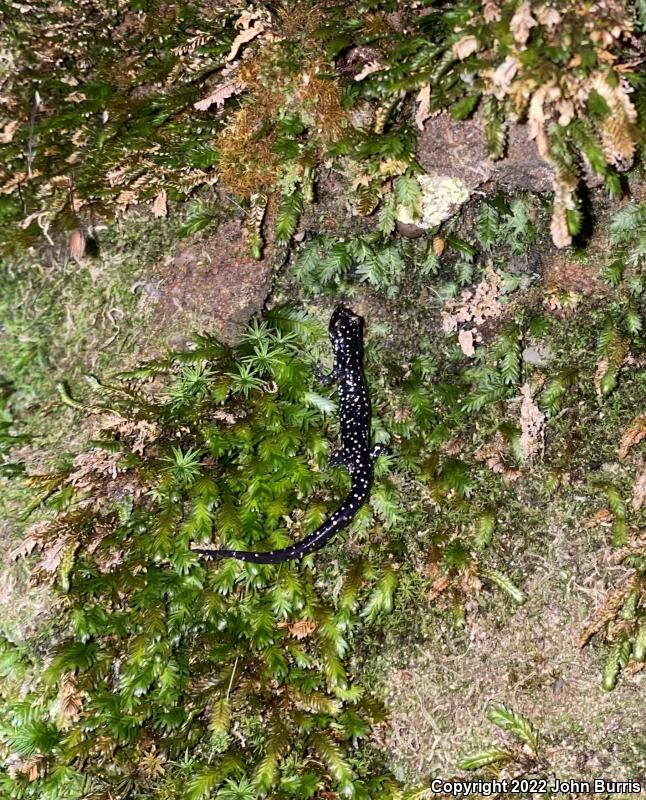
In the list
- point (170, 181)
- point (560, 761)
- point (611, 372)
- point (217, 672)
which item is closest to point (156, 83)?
point (170, 181)

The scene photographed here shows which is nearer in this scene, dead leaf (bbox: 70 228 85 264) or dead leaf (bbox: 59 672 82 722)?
dead leaf (bbox: 59 672 82 722)

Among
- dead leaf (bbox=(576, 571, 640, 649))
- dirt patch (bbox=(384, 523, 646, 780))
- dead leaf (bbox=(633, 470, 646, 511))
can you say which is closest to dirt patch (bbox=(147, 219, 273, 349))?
dirt patch (bbox=(384, 523, 646, 780))

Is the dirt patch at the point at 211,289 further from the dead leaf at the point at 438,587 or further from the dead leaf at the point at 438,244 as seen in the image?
the dead leaf at the point at 438,587

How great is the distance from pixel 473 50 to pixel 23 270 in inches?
105

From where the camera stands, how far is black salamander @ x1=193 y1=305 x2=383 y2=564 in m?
3.01

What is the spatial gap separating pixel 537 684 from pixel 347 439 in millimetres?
1436

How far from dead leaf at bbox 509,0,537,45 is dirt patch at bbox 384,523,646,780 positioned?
215 cm

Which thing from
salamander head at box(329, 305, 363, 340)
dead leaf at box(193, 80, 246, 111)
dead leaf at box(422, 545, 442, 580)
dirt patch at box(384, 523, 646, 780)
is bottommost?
dirt patch at box(384, 523, 646, 780)

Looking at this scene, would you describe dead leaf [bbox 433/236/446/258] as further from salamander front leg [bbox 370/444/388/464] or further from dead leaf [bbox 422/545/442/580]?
dead leaf [bbox 422/545/442/580]

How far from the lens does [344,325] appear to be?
3.26 meters

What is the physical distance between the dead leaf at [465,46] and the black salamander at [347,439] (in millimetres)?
1287

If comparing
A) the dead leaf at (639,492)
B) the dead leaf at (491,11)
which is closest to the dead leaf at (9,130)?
the dead leaf at (491,11)

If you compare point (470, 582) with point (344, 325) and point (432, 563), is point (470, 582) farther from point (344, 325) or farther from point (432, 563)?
point (344, 325)

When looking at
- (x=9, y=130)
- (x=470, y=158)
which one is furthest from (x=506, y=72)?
(x=9, y=130)
